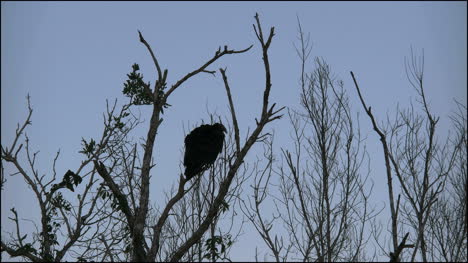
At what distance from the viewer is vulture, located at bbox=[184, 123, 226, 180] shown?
512cm

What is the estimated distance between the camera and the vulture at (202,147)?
202 inches

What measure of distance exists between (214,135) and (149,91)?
1243 millimetres

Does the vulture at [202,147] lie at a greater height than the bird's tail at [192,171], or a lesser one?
greater

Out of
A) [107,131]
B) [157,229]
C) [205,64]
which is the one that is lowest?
[157,229]

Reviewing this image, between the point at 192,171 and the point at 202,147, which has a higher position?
the point at 202,147

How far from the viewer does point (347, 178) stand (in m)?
8.12

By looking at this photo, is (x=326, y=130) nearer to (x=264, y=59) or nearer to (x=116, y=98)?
(x=116, y=98)

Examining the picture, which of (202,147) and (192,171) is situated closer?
(192,171)

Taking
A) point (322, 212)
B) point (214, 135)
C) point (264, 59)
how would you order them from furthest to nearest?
point (322, 212) < point (214, 135) < point (264, 59)

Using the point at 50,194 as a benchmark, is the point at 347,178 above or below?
above

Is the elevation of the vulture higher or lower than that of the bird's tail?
higher

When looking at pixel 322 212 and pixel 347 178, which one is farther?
pixel 347 178

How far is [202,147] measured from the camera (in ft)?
17.2

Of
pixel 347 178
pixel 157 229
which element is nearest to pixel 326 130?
pixel 347 178
